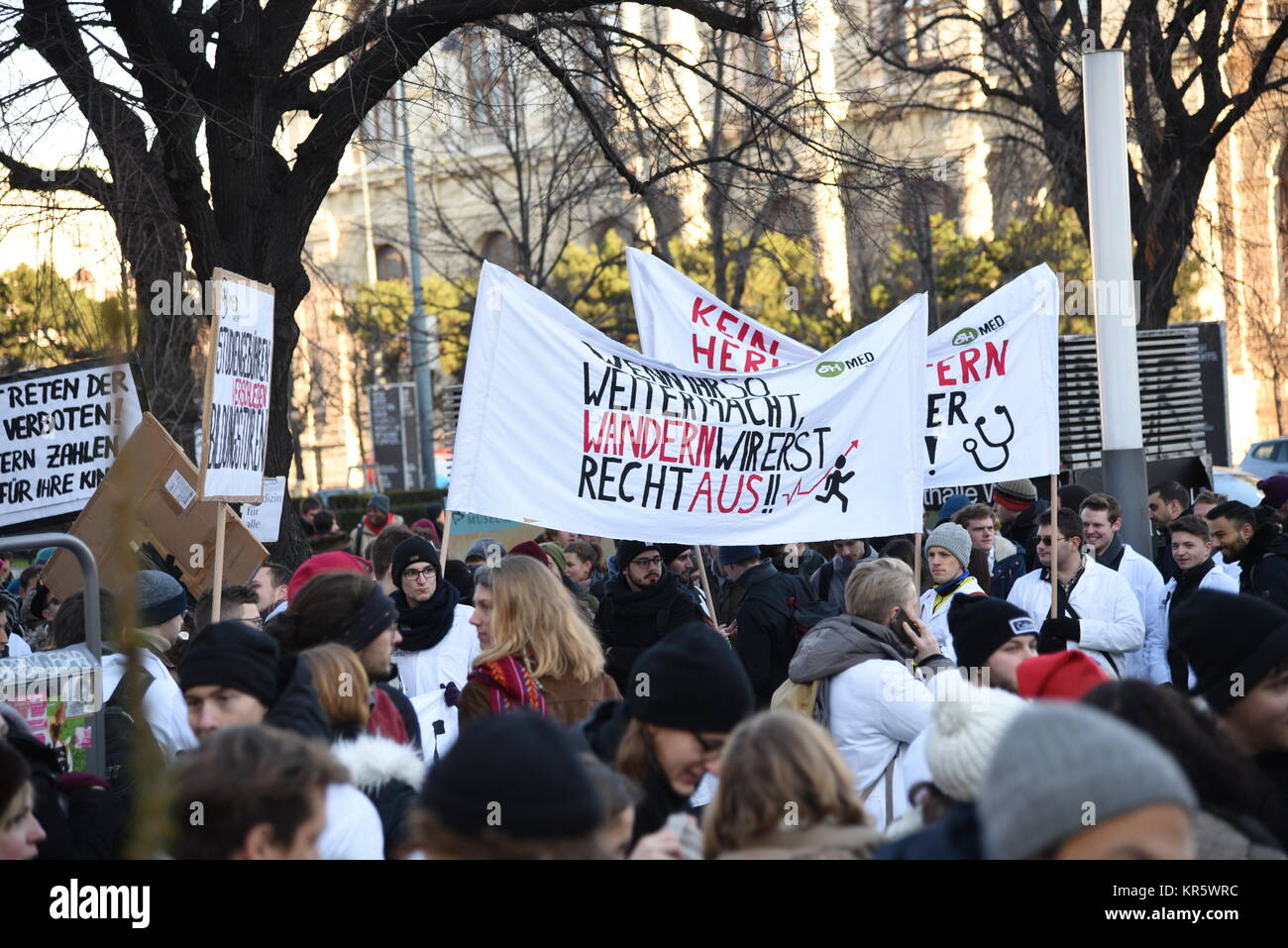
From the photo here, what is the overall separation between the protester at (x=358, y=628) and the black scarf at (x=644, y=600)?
2.70m

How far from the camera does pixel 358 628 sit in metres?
4.54

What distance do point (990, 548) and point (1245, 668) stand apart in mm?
5036

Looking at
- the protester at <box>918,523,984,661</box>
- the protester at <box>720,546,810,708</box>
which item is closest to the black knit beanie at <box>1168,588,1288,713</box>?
the protester at <box>918,523,984,661</box>

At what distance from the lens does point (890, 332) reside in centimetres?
700

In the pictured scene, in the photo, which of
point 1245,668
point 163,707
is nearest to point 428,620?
point 163,707

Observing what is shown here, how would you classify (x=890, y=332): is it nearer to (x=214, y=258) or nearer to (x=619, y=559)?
(x=619, y=559)

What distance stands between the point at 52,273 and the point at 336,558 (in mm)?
5124

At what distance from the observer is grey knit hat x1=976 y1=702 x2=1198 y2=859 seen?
2074 millimetres

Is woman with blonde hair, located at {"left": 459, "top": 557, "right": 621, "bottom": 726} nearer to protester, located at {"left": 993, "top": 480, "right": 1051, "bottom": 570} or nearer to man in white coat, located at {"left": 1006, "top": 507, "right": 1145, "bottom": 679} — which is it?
man in white coat, located at {"left": 1006, "top": 507, "right": 1145, "bottom": 679}

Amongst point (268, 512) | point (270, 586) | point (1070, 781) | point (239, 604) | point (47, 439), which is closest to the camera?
point (1070, 781)

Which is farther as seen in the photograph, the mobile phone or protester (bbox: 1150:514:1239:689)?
protester (bbox: 1150:514:1239:689)

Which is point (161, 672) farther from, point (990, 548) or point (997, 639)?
point (990, 548)

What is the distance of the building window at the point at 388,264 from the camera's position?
58781 mm
